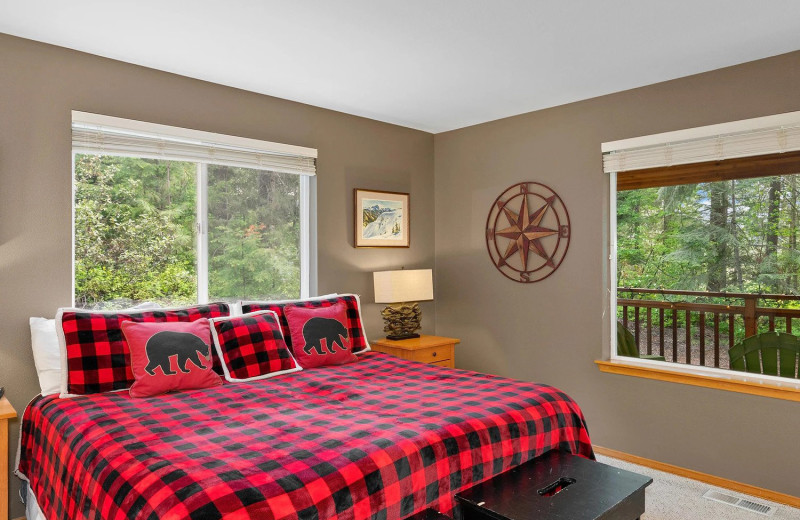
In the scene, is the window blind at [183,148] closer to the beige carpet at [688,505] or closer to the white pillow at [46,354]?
the white pillow at [46,354]

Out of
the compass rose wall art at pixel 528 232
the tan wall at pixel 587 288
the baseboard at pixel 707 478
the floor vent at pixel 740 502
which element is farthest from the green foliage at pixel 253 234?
the floor vent at pixel 740 502

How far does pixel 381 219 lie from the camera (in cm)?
455

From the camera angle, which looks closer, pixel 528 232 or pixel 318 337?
pixel 318 337

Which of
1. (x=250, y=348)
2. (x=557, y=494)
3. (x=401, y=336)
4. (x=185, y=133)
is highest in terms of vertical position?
(x=185, y=133)

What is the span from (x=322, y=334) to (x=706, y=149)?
2.56 meters

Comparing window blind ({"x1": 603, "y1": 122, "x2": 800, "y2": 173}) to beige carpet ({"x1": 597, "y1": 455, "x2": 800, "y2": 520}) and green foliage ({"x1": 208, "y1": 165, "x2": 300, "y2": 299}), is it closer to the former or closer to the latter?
beige carpet ({"x1": 597, "y1": 455, "x2": 800, "y2": 520})

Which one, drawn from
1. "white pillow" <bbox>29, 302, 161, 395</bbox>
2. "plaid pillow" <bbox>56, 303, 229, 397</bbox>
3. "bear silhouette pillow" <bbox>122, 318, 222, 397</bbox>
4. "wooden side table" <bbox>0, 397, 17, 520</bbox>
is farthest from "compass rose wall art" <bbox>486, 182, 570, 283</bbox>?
"wooden side table" <bbox>0, 397, 17, 520</bbox>

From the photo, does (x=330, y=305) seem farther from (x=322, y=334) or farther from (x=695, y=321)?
(x=695, y=321)

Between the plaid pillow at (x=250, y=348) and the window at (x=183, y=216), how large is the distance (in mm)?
642

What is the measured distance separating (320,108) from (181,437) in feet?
9.12

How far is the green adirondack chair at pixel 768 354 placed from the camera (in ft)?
10.4

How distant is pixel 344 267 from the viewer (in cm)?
432

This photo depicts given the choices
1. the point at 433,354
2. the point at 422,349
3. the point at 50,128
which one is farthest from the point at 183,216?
the point at 433,354

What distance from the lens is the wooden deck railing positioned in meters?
3.30
